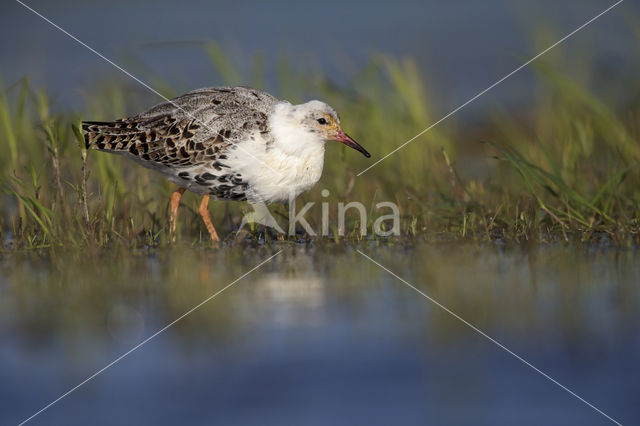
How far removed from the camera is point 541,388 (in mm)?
5008

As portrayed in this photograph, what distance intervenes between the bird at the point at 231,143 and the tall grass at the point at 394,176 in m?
0.46

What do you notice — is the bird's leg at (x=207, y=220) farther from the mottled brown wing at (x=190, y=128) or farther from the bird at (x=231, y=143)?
the mottled brown wing at (x=190, y=128)

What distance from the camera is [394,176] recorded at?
11156mm

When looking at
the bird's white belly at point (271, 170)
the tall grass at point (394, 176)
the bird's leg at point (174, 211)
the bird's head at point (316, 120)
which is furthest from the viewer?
the bird's leg at point (174, 211)

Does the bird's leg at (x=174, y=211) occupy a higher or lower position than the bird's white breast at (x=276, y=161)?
lower

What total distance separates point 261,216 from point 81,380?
4.54 metres

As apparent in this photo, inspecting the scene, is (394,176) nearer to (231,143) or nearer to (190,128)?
(231,143)

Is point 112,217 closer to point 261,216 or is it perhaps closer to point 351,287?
point 261,216

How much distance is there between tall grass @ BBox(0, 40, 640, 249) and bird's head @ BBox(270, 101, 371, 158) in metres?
0.74

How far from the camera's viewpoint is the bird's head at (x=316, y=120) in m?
9.23

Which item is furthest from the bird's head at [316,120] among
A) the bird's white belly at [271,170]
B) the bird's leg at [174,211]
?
the bird's leg at [174,211]

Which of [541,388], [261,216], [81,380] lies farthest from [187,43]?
[541,388]

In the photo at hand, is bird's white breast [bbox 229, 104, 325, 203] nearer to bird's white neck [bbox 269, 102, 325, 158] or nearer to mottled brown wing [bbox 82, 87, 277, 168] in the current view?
bird's white neck [bbox 269, 102, 325, 158]

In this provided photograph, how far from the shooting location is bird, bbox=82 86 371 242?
29.8 feet
